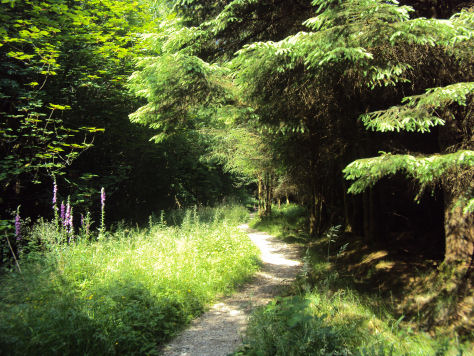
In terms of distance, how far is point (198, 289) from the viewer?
5.71 m

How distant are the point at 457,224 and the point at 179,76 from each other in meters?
5.17

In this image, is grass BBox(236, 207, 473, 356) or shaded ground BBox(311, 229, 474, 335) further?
shaded ground BBox(311, 229, 474, 335)

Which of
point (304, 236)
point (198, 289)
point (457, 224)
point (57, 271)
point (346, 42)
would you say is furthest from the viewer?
point (304, 236)

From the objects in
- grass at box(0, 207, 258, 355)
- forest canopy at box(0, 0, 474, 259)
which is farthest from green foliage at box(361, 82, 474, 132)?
grass at box(0, 207, 258, 355)

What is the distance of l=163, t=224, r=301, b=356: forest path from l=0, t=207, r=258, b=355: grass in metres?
0.23

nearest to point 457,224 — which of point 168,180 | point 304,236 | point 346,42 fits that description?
point 346,42

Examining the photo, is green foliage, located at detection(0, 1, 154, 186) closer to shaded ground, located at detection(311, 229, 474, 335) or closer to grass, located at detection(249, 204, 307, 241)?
shaded ground, located at detection(311, 229, 474, 335)

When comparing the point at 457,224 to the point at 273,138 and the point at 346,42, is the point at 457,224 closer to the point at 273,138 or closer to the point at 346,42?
the point at 346,42

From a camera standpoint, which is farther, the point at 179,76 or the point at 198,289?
the point at 198,289

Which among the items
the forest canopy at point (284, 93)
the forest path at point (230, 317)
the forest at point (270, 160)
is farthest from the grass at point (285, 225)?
the forest path at point (230, 317)

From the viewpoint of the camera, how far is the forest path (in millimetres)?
4121

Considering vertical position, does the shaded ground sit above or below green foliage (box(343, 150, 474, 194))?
below

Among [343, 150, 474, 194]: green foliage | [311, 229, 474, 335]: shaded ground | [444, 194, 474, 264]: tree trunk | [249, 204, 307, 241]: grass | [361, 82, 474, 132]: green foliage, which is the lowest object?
[249, 204, 307, 241]: grass

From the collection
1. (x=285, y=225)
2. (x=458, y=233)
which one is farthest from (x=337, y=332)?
(x=285, y=225)
